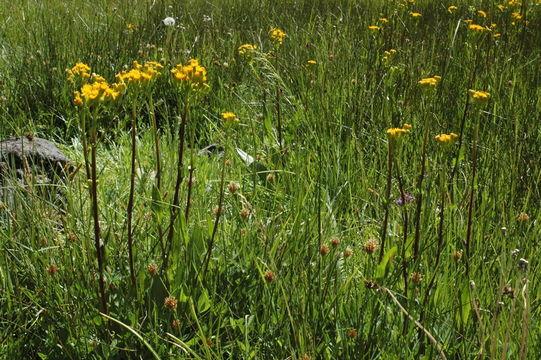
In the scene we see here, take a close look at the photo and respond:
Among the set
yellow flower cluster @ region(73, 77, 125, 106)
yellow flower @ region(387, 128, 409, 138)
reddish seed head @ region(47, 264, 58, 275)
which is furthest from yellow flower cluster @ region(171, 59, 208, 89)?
reddish seed head @ region(47, 264, 58, 275)

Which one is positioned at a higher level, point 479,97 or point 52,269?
point 479,97

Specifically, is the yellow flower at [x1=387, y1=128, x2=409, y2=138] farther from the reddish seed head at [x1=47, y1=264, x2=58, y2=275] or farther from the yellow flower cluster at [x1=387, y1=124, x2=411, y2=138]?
the reddish seed head at [x1=47, y1=264, x2=58, y2=275]

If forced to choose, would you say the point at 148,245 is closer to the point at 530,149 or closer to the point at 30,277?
the point at 30,277

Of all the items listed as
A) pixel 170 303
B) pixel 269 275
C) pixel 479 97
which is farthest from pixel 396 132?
pixel 170 303

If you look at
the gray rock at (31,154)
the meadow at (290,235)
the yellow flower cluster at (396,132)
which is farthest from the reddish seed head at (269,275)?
the gray rock at (31,154)

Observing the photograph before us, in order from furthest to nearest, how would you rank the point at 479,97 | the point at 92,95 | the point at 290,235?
1. the point at 290,235
2. the point at 479,97
3. the point at 92,95

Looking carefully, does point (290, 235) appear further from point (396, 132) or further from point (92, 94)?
point (92, 94)

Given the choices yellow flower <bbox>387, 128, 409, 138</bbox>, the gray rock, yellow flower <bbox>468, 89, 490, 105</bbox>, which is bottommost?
the gray rock

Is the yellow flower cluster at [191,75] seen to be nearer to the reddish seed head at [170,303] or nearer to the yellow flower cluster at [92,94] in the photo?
the yellow flower cluster at [92,94]

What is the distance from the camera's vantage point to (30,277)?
6.14 feet

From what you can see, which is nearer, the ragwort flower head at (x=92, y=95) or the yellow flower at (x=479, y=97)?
the ragwort flower head at (x=92, y=95)

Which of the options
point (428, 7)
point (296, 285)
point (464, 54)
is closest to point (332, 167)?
point (296, 285)

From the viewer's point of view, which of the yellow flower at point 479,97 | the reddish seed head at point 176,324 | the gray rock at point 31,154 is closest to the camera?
the reddish seed head at point 176,324

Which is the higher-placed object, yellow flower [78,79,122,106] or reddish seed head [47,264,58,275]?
yellow flower [78,79,122,106]
